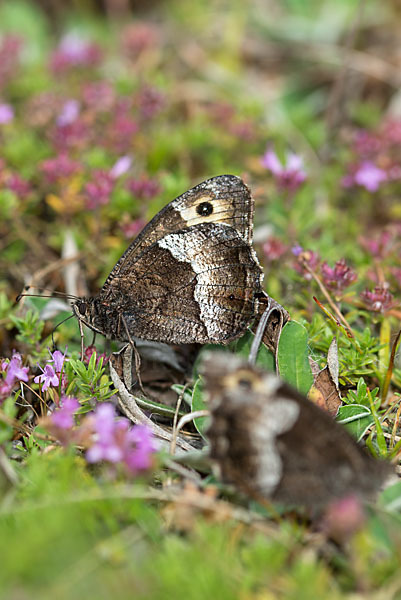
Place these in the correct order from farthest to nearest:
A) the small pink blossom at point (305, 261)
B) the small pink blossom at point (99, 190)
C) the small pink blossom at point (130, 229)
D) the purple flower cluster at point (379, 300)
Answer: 1. the small pink blossom at point (99, 190)
2. the small pink blossom at point (130, 229)
3. the small pink blossom at point (305, 261)
4. the purple flower cluster at point (379, 300)

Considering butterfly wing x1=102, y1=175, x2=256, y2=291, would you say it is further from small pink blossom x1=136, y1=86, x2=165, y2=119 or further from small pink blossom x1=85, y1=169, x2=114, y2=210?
small pink blossom x1=136, y1=86, x2=165, y2=119

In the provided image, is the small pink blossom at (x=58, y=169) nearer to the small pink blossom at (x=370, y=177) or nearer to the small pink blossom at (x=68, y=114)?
the small pink blossom at (x=68, y=114)

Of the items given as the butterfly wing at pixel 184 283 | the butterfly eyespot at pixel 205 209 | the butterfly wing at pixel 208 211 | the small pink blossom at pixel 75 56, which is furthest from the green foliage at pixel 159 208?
the butterfly eyespot at pixel 205 209

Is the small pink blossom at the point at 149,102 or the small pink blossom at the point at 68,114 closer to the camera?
the small pink blossom at the point at 68,114

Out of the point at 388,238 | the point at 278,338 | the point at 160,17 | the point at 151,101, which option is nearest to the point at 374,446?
the point at 278,338

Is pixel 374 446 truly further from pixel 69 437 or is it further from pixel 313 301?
pixel 69 437

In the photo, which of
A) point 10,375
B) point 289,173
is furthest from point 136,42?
point 10,375

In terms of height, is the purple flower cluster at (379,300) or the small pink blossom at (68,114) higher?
the small pink blossom at (68,114)

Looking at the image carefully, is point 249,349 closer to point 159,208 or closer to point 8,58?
point 159,208
